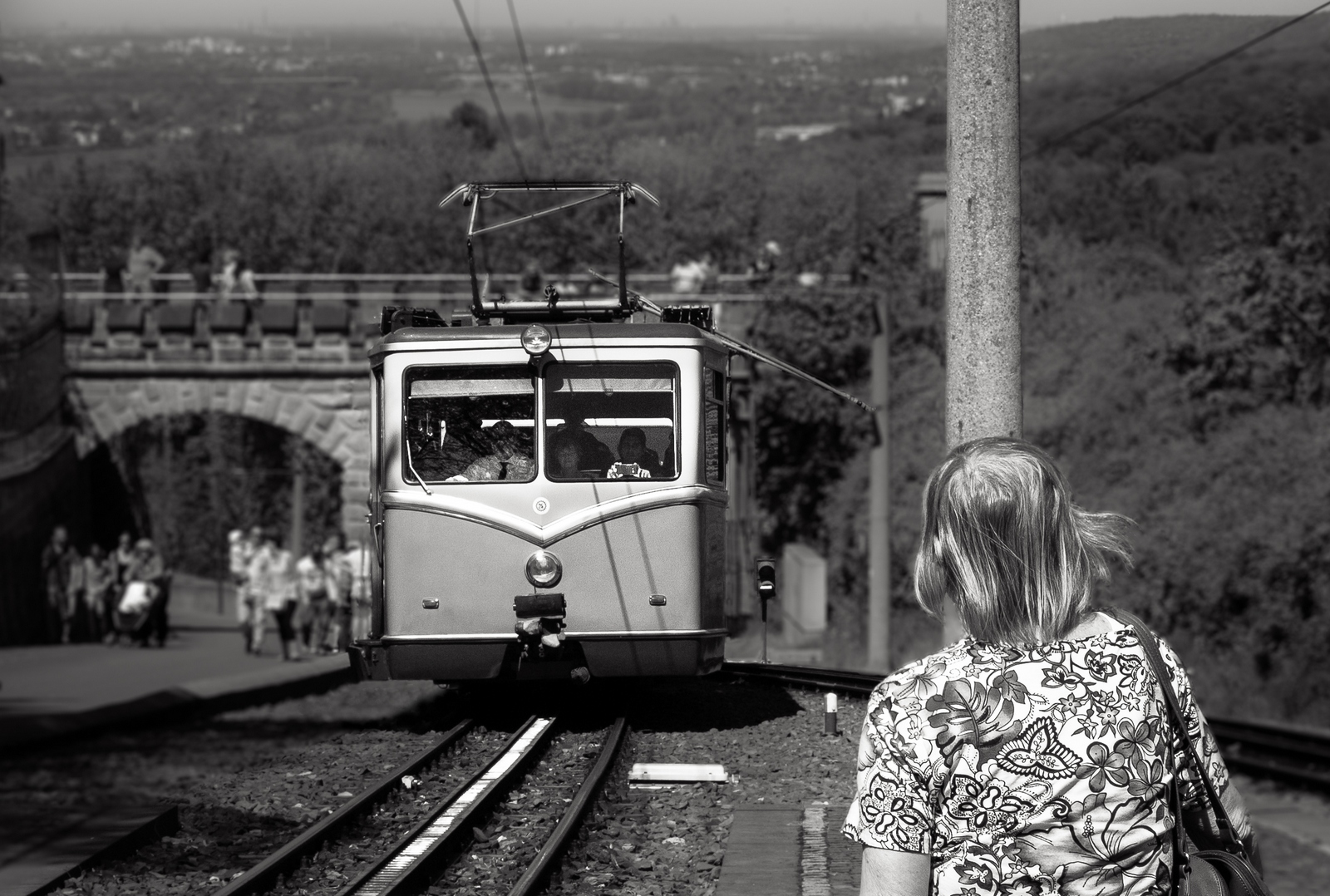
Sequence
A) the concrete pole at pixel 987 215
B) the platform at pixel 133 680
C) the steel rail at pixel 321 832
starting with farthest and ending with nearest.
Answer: the platform at pixel 133 680, the steel rail at pixel 321 832, the concrete pole at pixel 987 215

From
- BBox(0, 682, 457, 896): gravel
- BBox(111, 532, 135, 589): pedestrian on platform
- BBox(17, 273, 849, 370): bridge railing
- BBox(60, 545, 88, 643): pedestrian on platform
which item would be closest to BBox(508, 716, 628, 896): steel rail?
BBox(0, 682, 457, 896): gravel

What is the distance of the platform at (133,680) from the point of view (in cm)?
1465

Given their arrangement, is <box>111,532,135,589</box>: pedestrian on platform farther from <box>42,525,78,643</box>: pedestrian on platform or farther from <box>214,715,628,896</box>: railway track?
<box>214,715,628,896</box>: railway track

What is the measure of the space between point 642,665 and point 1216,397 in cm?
1744

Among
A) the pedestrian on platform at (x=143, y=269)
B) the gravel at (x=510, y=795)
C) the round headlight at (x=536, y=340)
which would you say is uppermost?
the pedestrian on platform at (x=143, y=269)

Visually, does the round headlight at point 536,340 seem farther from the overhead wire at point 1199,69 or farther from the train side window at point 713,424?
the overhead wire at point 1199,69

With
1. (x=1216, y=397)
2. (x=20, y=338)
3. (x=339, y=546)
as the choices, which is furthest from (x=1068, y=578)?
(x=20, y=338)

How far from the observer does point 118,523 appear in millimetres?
39250

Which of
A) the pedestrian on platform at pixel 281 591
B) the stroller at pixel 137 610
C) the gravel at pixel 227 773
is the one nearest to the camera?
the gravel at pixel 227 773

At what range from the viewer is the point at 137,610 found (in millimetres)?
23328

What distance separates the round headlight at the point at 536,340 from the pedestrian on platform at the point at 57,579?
56.1 feet

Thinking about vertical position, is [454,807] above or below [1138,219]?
below

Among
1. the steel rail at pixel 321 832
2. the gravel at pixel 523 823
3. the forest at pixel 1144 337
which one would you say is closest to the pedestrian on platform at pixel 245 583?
the forest at pixel 1144 337

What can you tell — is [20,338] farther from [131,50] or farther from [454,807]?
[131,50]
